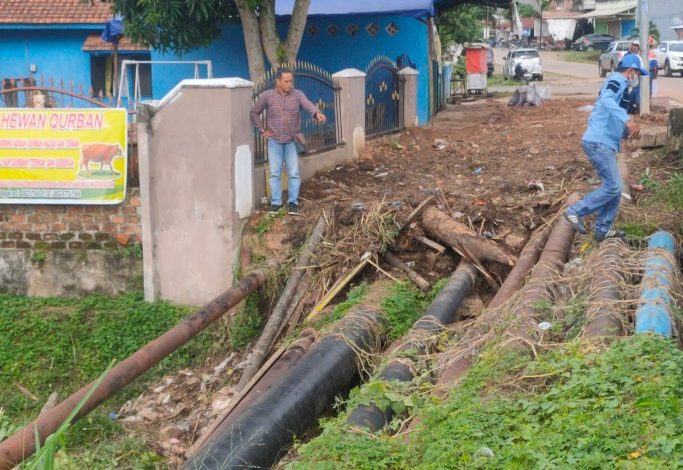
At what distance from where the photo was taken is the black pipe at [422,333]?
537 cm

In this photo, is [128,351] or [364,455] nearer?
[364,455]

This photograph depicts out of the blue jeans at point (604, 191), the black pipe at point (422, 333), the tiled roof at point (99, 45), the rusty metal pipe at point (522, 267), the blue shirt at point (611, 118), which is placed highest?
the tiled roof at point (99, 45)

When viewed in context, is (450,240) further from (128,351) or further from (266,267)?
(128,351)

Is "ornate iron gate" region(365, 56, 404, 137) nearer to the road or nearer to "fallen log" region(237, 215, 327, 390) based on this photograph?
"fallen log" region(237, 215, 327, 390)

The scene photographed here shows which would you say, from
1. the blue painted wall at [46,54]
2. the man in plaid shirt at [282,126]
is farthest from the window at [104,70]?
the man in plaid shirt at [282,126]

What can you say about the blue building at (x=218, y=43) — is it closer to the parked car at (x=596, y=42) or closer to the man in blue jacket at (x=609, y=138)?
the man in blue jacket at (x=609, y=138)

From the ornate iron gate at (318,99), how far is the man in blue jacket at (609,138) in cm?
414

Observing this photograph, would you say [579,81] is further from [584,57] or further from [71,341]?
[71,341]

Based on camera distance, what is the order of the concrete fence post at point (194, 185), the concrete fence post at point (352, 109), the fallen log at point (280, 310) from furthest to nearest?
1. the concrete fence post at point (352, 109)
2. the concrete fence post at point (194, 185)
3. the fallen log at point (280, 310)

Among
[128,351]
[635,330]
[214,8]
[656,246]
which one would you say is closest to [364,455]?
[635,330]

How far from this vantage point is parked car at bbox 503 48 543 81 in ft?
125

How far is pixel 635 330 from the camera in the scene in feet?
18.9

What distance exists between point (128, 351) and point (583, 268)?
4.96 m

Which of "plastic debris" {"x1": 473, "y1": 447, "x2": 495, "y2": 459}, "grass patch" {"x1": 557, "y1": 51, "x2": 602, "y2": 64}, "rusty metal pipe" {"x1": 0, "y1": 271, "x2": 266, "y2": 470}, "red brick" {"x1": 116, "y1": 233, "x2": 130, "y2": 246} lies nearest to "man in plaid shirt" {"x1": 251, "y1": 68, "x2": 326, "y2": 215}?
"rusty metal pipe" {"x1": 0, "y1": 271, "x2": 266, "y2": 470}
